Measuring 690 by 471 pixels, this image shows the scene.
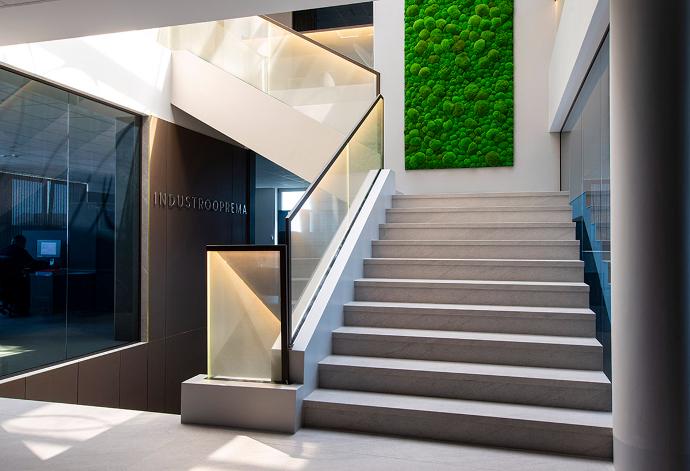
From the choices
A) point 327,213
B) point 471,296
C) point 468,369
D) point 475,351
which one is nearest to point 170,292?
point 327,213

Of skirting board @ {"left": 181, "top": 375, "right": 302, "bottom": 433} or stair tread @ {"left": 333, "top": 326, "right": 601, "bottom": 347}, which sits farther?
stair tread @ {"left": 333, "top": 326, "right": 601, "bottom": 347}

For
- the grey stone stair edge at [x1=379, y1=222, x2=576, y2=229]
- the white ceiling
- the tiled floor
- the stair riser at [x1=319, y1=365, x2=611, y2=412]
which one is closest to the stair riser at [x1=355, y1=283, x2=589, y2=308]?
the stair riser at [x1=319, y1=365, x2=611, y2=412]

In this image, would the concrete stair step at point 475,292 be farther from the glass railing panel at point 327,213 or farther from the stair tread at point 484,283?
the glass railing panel at point 327,213

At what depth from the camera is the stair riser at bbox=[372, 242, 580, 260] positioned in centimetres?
549

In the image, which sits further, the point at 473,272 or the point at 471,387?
the point at 473,272

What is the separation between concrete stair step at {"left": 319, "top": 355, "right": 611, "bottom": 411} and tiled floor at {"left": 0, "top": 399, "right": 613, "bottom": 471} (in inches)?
17.9

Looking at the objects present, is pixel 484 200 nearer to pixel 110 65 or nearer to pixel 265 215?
pixel 110 65

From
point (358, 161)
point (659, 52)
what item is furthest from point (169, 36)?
point (659, 52)

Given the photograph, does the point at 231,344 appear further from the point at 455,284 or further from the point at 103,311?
the point at 103,311

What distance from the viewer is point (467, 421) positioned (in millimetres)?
3648

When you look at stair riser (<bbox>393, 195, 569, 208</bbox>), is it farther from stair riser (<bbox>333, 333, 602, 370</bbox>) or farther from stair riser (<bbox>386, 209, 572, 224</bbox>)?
stair riser (<bbox>333, 333, 602, 370</bbox>)

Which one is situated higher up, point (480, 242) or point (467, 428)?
point (480, 242)

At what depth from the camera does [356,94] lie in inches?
292

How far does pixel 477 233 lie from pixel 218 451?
11.5 feet
